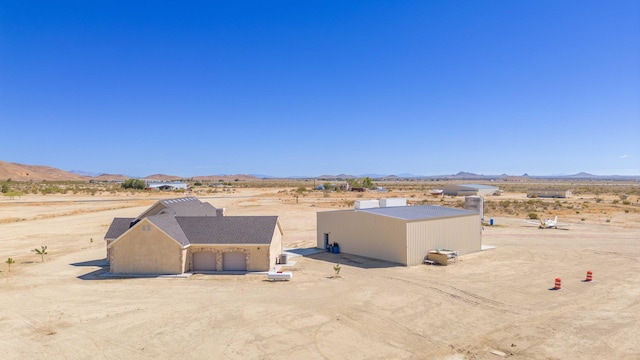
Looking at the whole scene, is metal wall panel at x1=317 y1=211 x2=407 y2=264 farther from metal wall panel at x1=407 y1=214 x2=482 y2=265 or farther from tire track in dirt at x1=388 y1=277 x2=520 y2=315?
tire track in dirt at x1=388 y1=277 x2=520 y2=315

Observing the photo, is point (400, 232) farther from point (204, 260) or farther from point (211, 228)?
point (204, 260)

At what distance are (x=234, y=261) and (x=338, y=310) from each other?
1022cm

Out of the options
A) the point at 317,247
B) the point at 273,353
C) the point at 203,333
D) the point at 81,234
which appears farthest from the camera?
the point at 81,234

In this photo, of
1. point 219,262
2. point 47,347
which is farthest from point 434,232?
point 47,347

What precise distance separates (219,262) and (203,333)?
10.8 metres

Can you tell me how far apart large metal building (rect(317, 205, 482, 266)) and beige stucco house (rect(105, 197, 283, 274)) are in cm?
656

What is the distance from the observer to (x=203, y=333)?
51.1 feet

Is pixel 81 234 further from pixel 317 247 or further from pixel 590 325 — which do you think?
pixel 590 325

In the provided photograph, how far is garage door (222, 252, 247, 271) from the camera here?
85.7 ft

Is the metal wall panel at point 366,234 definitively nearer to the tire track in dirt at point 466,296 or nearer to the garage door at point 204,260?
the tire track in dirt at point 466,296

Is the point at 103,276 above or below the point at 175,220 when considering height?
below

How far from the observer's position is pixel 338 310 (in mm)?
18156

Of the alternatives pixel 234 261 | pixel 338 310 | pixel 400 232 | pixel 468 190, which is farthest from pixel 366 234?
pixel 468 190

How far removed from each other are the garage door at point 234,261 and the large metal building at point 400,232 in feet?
30.2
